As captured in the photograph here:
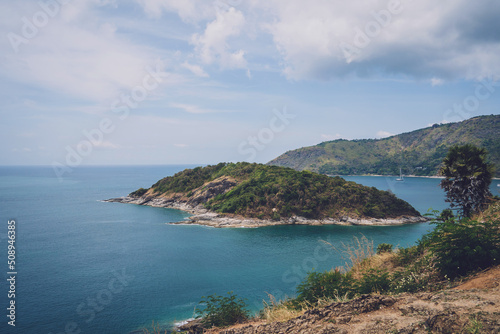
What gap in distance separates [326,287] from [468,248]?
376cm

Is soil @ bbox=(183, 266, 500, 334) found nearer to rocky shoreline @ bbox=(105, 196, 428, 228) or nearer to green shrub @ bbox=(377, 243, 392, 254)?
green shrub @ bbox=(377, 243, 392, 254)

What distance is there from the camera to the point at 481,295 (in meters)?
5.02

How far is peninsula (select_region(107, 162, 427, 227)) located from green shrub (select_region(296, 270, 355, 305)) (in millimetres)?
61678

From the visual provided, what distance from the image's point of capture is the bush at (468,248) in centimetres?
632

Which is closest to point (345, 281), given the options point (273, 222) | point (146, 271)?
point (146, 271)

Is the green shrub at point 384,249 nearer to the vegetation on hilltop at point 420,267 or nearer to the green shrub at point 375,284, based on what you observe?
the vegetation on hilltop at point 420,267

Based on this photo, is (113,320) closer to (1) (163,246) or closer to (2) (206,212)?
(1) (163,246)

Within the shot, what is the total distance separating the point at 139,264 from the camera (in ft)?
138

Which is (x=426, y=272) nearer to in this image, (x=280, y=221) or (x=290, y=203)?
(x=280, y=221)

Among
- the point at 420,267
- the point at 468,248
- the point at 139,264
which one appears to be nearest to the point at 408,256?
the point at 420,267

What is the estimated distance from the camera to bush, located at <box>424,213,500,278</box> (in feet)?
20.7

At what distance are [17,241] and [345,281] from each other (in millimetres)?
65332

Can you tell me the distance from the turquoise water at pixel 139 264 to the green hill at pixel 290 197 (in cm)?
734

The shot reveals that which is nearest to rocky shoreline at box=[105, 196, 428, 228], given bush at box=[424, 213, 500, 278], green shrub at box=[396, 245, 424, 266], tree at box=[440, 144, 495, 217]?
tree at box=[440, 144, 495, 217]
